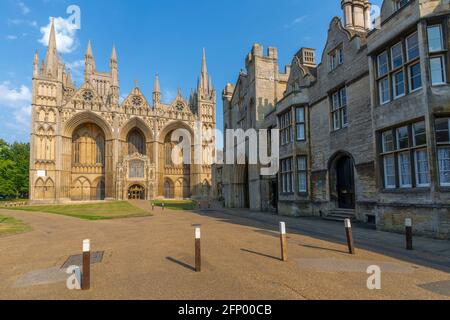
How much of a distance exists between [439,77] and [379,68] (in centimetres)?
304

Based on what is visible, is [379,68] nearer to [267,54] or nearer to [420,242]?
[420,242]

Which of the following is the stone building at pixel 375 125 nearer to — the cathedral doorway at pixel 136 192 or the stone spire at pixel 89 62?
the cathedral doorway at pixel 136 192

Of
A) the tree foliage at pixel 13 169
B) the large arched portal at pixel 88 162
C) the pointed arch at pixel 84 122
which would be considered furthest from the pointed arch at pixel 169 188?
the tree foliage at pixel 13 169

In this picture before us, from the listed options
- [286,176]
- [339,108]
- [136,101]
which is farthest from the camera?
[136,101]

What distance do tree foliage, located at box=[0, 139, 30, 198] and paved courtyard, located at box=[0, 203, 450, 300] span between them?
2539 inches

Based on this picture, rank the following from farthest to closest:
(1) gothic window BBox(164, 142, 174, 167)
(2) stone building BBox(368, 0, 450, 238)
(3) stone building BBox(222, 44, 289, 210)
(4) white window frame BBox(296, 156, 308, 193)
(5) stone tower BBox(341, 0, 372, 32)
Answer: (1) gothic window BBox(164, 142, 174, 167)
(3) stone building BBox(222, 44, 289, 210)
(5) stone tower BBox(341, 0, 372, 32)
(4) white window frame BBox(296, 156, 308, 193)
(2) stone building BBox(368, 0, 450, 238)

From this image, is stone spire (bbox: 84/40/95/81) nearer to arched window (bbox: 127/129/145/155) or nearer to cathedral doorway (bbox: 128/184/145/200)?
arched window (bbox: 127/129/145/155)

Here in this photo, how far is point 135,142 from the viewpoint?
6631 centimetres

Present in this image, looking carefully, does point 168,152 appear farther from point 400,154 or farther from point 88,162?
point 400,154

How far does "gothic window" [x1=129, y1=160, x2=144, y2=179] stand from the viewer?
197 ft

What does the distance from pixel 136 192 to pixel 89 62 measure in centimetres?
4021

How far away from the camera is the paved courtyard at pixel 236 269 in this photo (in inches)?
205

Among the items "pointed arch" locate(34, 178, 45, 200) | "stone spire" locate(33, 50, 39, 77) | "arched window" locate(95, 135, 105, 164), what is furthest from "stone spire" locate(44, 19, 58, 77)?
"pointed arch" locate(34, 178, 45, 200)

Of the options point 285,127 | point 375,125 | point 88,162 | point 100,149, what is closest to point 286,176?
point 285,127
